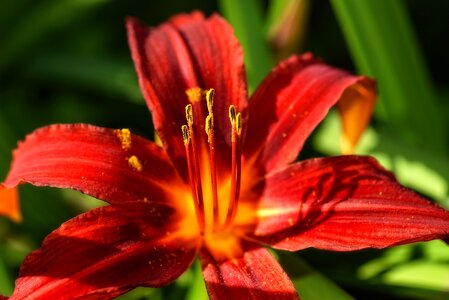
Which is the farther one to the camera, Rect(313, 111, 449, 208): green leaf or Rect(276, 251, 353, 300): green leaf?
Rect(313, 111, 449, 208): green leaf

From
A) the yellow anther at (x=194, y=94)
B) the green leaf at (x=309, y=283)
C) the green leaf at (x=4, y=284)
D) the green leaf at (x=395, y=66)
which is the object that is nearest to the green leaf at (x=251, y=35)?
the green leaf at (x=395, y=66)

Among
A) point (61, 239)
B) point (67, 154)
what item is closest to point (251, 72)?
point (67, 154)

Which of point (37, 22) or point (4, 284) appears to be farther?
point (37, 22)

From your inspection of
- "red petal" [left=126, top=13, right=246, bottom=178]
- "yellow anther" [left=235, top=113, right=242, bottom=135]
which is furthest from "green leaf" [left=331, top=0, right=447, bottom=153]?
"yellow anther" [left=235, top=113, right=242, bottom=135]

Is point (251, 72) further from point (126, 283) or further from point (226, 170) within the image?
point (126, 283)

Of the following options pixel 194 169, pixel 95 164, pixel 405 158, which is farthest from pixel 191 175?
pixel 405 158

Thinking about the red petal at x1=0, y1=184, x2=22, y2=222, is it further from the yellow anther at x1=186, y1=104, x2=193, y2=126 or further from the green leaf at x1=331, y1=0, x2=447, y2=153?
the green leaf at x1=331, y1=0, x2=447, y2=153

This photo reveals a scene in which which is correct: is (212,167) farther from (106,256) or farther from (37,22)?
(37,22)
